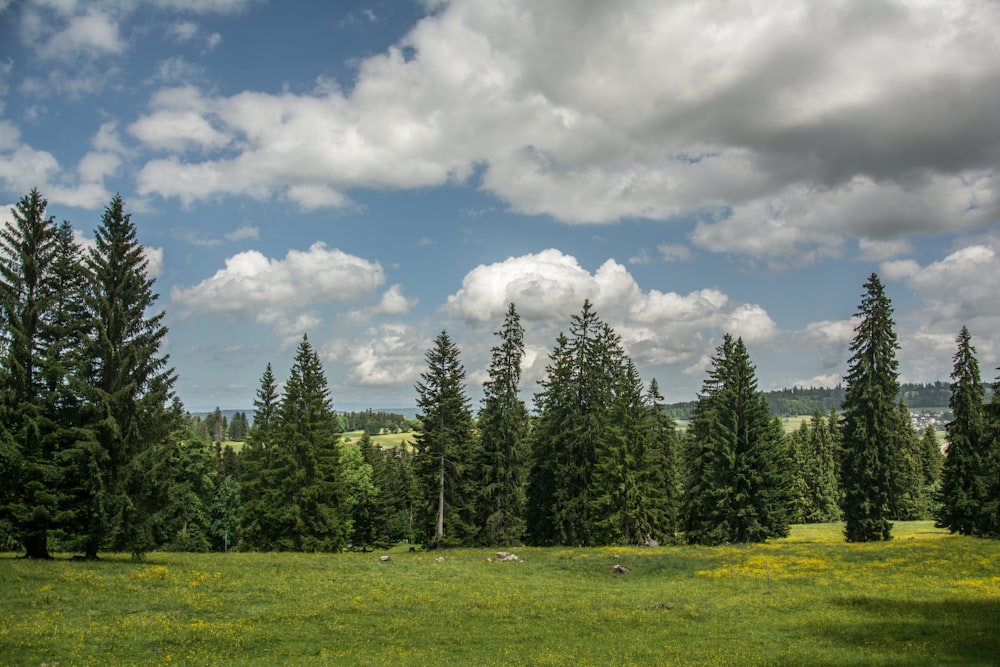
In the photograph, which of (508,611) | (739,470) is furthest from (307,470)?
(739,470)

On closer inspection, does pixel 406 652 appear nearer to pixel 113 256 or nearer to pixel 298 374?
pixel 113 256

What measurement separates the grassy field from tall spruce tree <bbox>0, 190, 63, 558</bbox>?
9.51ft

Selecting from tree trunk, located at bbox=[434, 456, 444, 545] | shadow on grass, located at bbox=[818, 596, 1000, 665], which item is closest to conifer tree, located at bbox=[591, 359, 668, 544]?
tree trunk, located at bbox=[434, 456, 444, 545]

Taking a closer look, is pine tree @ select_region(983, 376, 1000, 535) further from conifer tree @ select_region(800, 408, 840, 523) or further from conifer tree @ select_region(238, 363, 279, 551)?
conifer tree @ select_region(238, 363, 279, 551)

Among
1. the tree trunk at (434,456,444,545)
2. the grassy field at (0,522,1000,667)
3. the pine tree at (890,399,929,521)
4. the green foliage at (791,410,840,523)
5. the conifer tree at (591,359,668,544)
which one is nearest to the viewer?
the grassy field at (0,522,1000,667)

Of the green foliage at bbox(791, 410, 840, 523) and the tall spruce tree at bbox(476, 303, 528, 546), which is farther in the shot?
the green foliage at bbox(791, 410, 840, 523)

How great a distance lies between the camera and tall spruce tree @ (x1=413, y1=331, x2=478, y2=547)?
49062 mm

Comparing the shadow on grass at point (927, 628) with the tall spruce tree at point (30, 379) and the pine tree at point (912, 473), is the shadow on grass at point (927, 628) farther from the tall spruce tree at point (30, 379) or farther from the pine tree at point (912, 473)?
the pine tree at point (912, 473)

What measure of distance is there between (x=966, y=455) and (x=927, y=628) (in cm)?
3459

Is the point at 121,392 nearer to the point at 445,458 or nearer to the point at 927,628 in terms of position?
the point at 445,458

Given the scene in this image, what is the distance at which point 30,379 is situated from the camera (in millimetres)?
28578

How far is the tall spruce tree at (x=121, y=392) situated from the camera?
2833cm

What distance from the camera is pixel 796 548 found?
4044cm

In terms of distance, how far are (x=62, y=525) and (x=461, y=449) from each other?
28.4 m
